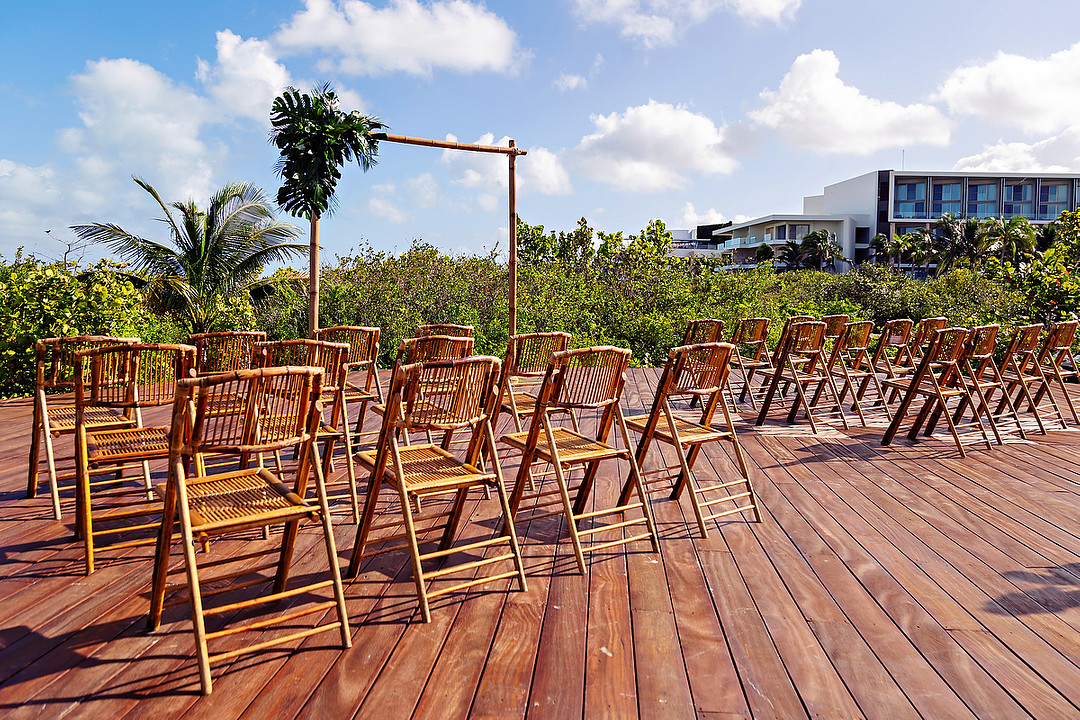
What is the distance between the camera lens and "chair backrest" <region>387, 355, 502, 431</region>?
8.39 ft

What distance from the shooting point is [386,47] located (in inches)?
303

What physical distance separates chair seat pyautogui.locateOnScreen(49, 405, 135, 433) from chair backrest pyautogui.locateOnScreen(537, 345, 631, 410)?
2.25m

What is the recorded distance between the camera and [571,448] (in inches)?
130

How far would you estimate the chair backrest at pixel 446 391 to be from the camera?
256 centimetres

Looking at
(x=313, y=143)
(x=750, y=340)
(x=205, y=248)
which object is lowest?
(x=750, y=340)

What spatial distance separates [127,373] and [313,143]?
230cm

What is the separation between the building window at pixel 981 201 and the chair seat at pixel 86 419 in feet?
196

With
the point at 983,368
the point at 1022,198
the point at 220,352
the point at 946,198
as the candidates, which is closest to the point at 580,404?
the point at 220,352

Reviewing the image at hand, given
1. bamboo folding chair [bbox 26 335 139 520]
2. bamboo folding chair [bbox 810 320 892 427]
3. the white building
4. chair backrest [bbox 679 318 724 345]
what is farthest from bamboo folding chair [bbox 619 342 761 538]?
the white building

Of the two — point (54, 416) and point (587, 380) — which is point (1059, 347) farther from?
point (54, 416)

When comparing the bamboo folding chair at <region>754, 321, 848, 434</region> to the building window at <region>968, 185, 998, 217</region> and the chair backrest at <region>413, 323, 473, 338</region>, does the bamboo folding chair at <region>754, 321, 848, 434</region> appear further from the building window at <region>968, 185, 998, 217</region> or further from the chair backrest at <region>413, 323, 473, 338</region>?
the building window at <region>968, 185, 998, 217</region>

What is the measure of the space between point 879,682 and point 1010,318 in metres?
10.5

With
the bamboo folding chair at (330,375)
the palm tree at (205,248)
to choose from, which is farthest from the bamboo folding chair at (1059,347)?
the palm tree at (205,248)

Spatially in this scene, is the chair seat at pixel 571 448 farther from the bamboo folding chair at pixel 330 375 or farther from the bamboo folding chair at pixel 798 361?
the bamboo folding chair at pixel 798 361
